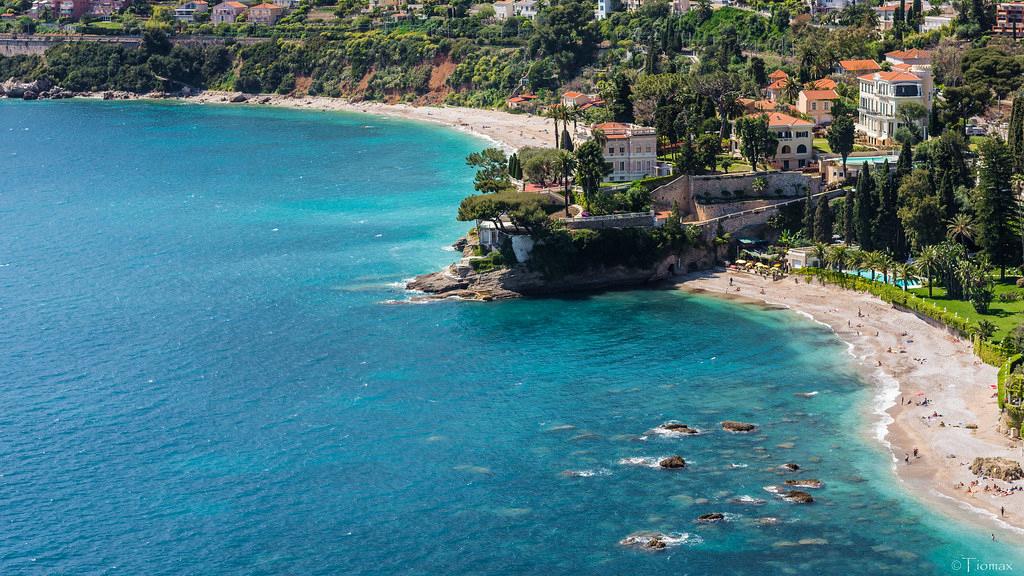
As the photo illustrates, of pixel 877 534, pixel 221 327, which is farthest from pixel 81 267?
pixel 877 534

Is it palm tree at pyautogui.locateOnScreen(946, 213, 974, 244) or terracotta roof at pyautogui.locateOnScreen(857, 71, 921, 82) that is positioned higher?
terracotta roof at pyautogui.locateOnScreen(857, 71, 921, 82)

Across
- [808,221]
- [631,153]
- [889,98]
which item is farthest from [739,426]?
[889,98]

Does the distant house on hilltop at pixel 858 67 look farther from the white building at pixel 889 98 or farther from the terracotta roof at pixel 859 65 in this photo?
the white building at pixel 889 98

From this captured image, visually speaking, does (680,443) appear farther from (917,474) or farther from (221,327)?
(221,327)

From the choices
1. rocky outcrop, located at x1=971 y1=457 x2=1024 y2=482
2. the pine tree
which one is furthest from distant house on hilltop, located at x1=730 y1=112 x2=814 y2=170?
rocky outcrop, located at x1=971 y1=457 x2=1024 y2=482

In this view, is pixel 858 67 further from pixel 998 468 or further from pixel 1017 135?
pixel 998 468

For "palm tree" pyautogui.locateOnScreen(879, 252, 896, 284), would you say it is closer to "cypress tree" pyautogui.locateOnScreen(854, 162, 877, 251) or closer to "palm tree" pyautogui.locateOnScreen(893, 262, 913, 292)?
"palm tree" pyautogui.locateOnScreen(893, 262, 913, 292)

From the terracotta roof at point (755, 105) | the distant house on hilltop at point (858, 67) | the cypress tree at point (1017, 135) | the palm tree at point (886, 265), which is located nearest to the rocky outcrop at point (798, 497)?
the palm tree at point (886, 265)
